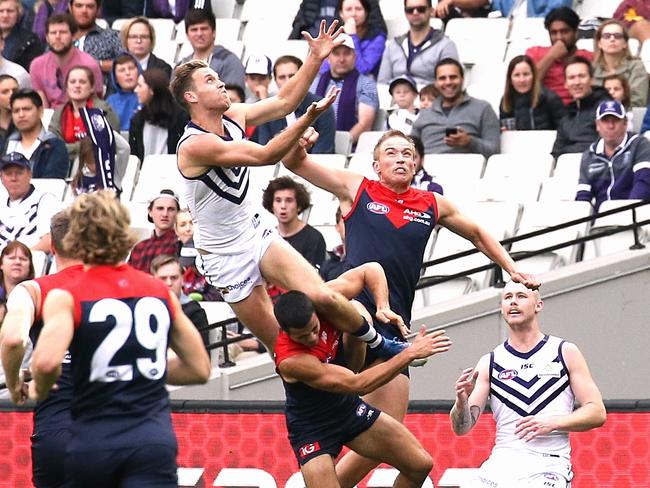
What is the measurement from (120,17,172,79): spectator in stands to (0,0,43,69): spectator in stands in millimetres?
1321

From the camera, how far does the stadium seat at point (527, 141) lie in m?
13.8

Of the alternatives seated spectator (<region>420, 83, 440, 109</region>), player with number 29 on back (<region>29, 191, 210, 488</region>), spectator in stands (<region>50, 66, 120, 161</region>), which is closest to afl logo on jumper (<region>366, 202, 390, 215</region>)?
player with number 29 on back (<region>29, 191, 210, 488</region>)

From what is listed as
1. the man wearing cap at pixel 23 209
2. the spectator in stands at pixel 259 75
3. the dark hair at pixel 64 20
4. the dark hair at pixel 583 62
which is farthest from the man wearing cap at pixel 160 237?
the dark hair at pixel 583 62

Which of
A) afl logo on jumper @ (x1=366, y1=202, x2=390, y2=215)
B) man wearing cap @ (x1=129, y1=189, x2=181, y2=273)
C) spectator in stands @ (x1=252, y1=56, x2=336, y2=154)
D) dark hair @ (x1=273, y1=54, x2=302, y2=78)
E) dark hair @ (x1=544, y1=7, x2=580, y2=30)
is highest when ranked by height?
dark hair @ (x1=544, y1=7, x2=580, y2=30)

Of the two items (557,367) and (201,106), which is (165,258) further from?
(557,367)

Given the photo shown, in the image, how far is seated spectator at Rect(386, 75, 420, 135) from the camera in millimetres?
14133

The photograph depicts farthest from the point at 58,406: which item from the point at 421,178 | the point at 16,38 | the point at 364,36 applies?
the point at 16,38

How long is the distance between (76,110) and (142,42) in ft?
3.72

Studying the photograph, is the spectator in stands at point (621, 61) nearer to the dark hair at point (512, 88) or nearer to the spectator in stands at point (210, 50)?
the dark hair at point (512, 88)

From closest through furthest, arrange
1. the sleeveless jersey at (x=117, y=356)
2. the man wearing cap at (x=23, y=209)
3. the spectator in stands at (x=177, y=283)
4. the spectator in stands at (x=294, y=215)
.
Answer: the sleeveless jersey at (x=117, y=356) → the spectator in stands at (x=177, y=283) → the spectator in stands at (x=294, y=215) → the man wearing cap at (x=23, y=209)

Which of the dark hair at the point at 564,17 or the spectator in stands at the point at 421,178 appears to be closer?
the spectator in stands at the point at 421,178

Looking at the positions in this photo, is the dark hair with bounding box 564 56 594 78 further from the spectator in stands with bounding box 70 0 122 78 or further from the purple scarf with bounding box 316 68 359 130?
the spectator in stands with bounding box 70 0 122 78

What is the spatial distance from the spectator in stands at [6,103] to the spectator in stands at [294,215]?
361cm

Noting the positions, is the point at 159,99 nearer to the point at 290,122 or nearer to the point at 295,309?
the point at 290,122
